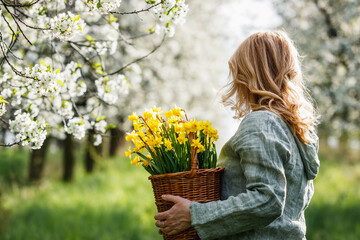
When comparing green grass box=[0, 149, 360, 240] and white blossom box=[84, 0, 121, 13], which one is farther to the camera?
green grass box=[0, 149, 360, 240]

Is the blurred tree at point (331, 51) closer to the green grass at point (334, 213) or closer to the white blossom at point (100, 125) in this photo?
the green grass at point (334, 213)

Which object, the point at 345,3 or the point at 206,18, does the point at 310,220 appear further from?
the point at 206,18

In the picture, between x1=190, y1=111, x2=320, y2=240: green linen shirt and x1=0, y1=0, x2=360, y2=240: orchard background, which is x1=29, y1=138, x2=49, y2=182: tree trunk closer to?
x1=0, y1=0, x2=360, y2=240: orchard background

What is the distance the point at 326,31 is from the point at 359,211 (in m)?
3.92

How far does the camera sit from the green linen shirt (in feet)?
5.63

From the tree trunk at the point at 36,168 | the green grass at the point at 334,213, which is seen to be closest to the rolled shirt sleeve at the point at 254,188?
Answer: the green grass at the point at 334,213

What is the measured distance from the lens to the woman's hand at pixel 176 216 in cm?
182

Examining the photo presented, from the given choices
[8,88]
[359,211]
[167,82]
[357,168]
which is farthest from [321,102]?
[8,88]

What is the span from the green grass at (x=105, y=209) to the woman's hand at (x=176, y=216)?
5.12 metres

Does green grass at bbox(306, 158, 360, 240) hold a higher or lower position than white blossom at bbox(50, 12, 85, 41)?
lower

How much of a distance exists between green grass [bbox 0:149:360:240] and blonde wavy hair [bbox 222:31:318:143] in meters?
5.27

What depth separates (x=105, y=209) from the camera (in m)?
8.28

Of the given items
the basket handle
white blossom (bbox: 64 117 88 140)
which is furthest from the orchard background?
the basket handle

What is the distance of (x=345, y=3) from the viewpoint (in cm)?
884
